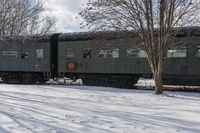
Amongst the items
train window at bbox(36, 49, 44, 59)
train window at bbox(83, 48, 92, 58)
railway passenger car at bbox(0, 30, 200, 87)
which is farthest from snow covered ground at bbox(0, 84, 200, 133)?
train window at bbox(36, 49, 44, 59)

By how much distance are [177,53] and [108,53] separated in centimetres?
437

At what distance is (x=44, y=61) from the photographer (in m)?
27.6

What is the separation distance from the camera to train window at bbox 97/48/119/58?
80.0ft

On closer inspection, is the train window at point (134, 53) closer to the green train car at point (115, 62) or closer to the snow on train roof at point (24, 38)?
the green train car at point (115, 62)

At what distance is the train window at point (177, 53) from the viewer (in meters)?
22.1

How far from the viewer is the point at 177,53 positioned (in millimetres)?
22344

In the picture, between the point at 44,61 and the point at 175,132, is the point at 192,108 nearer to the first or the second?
the point at 175,132

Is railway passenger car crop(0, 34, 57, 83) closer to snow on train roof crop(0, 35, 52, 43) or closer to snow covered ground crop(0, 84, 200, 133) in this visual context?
snow on train roof crop(0, 35, 52, 43)

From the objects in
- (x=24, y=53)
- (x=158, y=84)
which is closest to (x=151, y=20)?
(x=158, y=84)

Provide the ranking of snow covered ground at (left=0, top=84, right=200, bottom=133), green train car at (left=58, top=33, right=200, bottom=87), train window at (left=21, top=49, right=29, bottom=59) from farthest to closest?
1. train window at (left=21, top=49, right=29, bottom=59)
2. green train car at (left=58, top=33, right=200, bottom=87)
3. snow covered ground at (left=0, top=84, right=200, bottom=133)

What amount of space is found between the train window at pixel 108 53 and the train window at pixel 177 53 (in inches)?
128

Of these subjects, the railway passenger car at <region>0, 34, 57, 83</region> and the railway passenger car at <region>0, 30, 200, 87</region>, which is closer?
the railway passenger car at <region>0, 30, 200, 87</region>

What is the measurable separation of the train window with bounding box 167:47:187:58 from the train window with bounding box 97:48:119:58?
3258mm

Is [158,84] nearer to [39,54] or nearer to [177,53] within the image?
[177,53]
